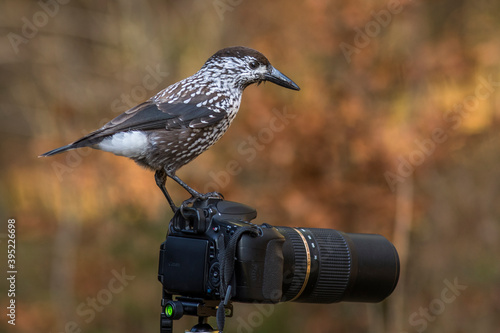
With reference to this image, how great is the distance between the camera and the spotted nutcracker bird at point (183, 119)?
331 cm

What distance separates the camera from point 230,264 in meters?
2.70

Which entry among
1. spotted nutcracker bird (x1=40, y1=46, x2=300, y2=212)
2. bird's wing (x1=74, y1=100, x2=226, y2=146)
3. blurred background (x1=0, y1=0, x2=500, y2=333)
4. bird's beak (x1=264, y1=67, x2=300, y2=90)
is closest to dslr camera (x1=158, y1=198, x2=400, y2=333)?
spotted nutcracker bird (x1=40, y1=46, x2=300, y2=212)

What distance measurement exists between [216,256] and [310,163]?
2939mm

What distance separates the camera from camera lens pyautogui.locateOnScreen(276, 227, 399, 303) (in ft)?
10.1

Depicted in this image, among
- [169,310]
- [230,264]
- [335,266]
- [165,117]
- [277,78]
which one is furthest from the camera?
[277,78]

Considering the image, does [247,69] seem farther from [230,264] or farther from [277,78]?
[230,264]

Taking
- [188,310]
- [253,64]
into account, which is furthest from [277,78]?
[188,310]

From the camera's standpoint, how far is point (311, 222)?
5598 millimetres

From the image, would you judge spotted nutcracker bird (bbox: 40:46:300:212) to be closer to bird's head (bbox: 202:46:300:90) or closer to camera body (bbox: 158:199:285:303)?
bird's head (bbox: 202:46:300:90)

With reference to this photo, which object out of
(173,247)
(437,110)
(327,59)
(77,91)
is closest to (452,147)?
(437,110)

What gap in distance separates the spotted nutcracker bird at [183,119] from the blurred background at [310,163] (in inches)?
79.4

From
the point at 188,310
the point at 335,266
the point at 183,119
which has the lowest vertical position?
the point at 188,310

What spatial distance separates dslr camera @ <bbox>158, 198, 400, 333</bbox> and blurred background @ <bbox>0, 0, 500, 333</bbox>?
8.03 ft

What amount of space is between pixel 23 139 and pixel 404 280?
6191 mm
